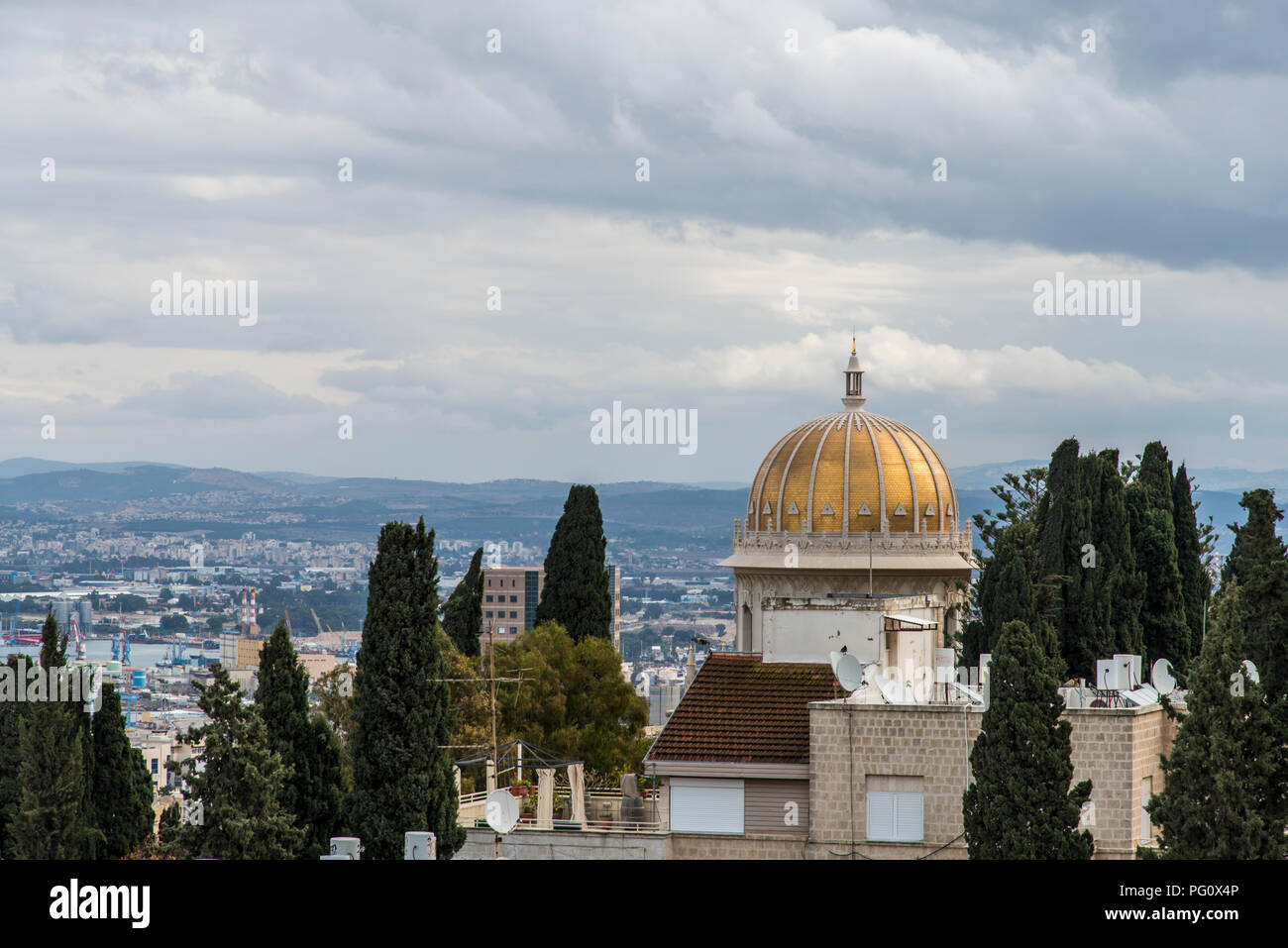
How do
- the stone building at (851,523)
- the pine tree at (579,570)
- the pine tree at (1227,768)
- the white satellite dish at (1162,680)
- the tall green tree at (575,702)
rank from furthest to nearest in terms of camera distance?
the pine tree at (579,570), the stone building at (851,523), the tall green tree at (575,702), the white satellite dish at (1162,680), the pine tree at (1227,768)

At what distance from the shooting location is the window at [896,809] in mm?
34625

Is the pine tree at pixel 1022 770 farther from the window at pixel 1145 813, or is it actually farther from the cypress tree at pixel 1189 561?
the cypress tree at pixel 1189 561

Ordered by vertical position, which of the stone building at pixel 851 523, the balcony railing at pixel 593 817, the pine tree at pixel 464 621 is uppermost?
the stone building at pixel 851 523

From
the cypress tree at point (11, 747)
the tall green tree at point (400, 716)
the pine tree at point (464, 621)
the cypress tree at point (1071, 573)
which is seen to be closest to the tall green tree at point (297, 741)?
the tall green tree at point (400, 716)

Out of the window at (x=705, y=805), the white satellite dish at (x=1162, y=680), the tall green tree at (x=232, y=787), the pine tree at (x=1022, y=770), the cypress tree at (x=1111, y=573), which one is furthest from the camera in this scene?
the cypress tree at (x=1111, y=573)

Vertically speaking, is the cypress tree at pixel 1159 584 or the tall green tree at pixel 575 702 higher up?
the cypress tree at pixel 1159 584

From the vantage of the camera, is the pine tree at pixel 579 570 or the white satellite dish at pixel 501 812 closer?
the white satellite dish at pixel 501 812

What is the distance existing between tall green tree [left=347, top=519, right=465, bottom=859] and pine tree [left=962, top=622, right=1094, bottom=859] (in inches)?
499

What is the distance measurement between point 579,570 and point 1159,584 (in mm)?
19975

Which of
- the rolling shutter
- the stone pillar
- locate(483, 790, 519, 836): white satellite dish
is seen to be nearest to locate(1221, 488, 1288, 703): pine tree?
the rolling shutter

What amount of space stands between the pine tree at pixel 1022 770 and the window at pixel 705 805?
22.8ft

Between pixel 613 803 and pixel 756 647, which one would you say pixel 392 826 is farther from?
pixel 756 647
